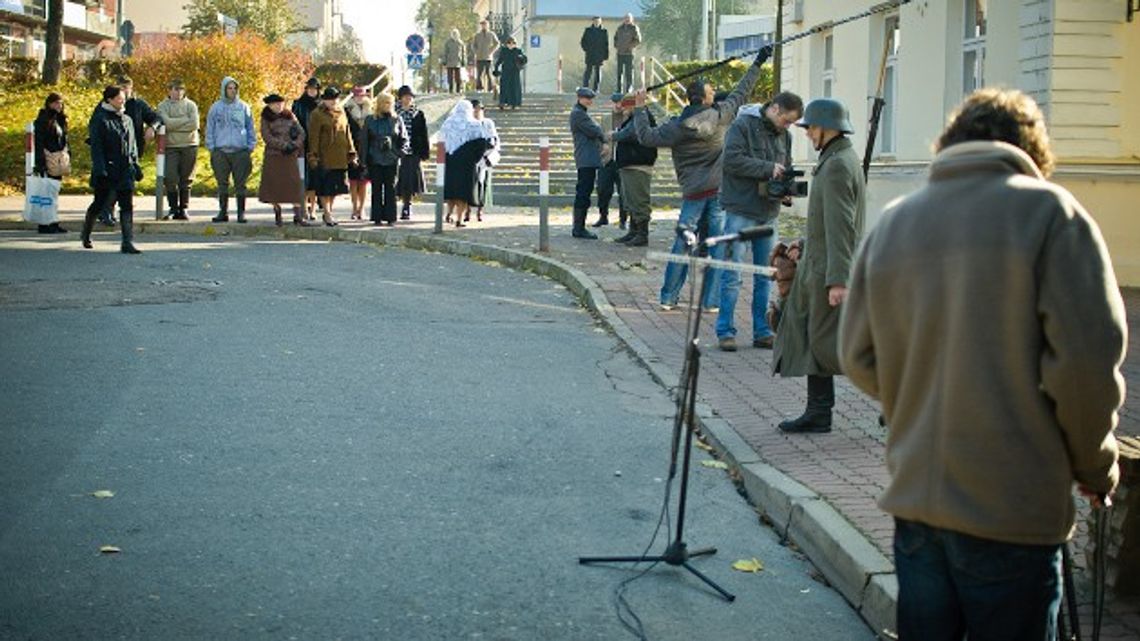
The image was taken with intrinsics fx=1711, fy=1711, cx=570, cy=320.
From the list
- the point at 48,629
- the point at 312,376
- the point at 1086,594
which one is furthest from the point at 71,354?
the point at 1086,594

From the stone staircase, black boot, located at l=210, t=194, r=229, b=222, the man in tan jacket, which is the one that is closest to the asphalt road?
the man in tan jacket

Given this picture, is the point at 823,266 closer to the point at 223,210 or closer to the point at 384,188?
the point at 384,188

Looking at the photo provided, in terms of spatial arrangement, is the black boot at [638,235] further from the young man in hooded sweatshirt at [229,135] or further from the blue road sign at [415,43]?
the blue road sign at [415,43]

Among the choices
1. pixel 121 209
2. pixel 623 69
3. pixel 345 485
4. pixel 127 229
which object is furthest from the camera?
pixel 623 69

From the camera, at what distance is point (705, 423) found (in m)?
9.38

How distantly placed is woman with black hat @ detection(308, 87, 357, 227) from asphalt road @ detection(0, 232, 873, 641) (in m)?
8.93

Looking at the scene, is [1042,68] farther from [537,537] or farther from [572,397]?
[537,537]

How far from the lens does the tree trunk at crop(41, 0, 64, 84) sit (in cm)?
4169

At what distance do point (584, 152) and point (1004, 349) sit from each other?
759 inches

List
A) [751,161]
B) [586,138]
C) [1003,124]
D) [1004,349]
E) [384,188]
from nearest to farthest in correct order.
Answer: [1004,349], [1003,124], [751,161], [586,138], [384,188]

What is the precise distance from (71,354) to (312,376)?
186 centimetres

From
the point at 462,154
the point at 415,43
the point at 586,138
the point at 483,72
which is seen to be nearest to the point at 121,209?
the point at 462,154

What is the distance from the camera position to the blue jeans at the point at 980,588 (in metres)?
3.71

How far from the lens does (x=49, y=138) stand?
22375 millimetres
